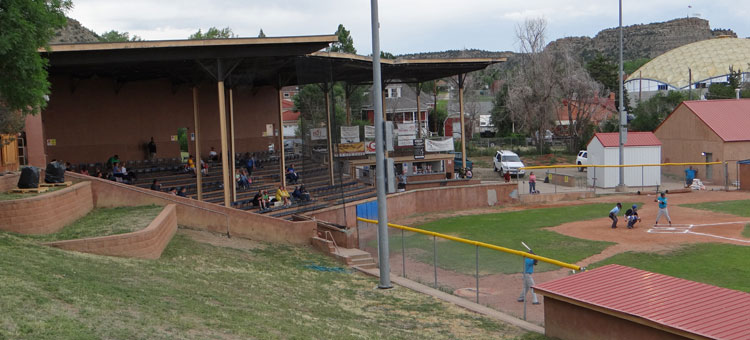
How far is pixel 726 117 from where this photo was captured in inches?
1847

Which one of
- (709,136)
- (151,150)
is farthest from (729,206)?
(151,150)

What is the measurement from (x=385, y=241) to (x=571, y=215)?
60.8 ft

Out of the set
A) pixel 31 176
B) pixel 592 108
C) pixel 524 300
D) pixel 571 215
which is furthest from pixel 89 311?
pixel 592 108

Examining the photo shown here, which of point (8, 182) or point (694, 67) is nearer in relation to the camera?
point (8, 182)

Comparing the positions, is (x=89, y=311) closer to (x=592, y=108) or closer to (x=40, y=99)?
(x=40, y=99)

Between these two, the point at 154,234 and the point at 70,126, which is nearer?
the point at 154,234

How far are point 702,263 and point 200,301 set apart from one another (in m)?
16.0

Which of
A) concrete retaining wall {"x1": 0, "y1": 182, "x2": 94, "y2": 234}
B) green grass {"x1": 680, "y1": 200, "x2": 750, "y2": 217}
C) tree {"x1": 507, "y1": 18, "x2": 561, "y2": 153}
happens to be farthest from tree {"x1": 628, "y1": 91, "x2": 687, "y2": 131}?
concrete retaining wall {"x1": 0, "y1": 182, "x2": 94, "y2": 234}

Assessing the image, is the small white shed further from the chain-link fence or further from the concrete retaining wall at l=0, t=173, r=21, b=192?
the concrete retaining wall at l=0, t=173, r=21, b=192

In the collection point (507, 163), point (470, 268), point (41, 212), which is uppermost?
point (41, 212)

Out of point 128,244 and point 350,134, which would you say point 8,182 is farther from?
point 350,134

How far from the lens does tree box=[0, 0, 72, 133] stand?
16.8 m

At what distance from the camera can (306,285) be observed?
17.7m

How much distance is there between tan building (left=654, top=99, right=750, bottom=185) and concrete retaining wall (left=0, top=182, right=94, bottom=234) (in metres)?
38.7
